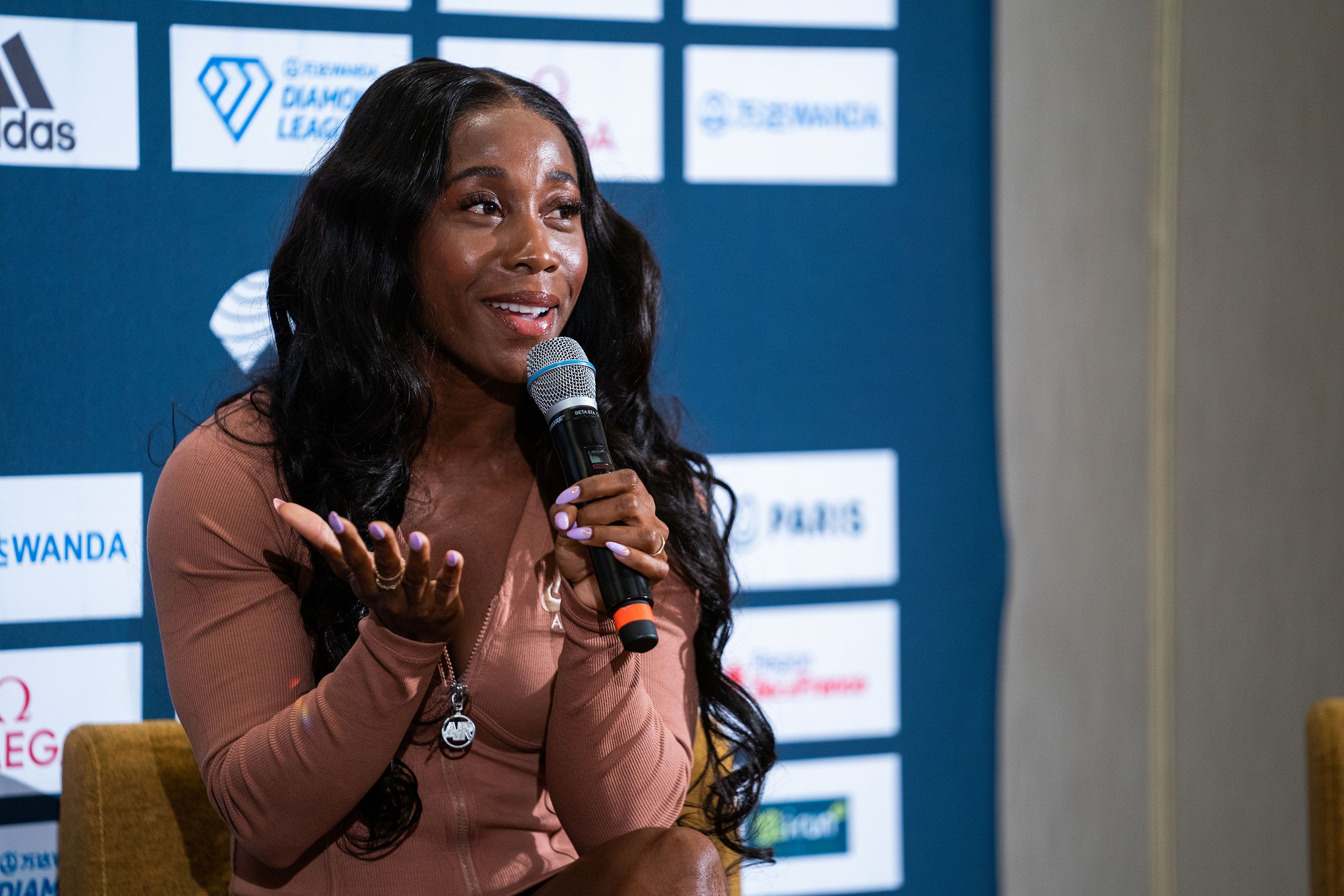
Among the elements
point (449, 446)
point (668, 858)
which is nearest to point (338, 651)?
point (449, 446)

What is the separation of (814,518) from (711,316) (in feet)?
1.50

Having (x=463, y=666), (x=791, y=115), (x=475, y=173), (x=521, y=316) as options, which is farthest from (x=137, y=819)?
(x=791, y=115)

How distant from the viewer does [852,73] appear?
8.05 feet

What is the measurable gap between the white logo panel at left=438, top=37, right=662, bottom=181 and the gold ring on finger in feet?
4.24

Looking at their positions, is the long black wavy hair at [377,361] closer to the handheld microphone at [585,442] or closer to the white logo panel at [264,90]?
the handheld microphone at [585,442]

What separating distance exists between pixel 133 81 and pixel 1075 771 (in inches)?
90.5

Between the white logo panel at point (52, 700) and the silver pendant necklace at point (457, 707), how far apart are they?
93 cm

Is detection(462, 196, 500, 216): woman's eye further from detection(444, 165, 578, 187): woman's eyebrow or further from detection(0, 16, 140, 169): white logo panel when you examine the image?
detection(0, 16, 140, 169): white logo panel

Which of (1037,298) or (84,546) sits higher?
(1037,298)

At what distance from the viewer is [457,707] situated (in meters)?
1.50

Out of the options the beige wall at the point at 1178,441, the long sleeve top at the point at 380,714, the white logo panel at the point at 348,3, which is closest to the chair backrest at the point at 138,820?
the long sleeve top at the point at 380,714

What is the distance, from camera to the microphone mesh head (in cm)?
128

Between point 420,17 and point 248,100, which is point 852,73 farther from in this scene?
point 248,100

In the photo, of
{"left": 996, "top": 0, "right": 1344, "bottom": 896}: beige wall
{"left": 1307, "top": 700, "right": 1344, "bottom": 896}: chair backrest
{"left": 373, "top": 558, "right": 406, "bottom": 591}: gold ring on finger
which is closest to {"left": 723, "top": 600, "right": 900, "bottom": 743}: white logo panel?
{"left": 996, "top": 0, "right": 1344, "bottom": 896}: beige wall
